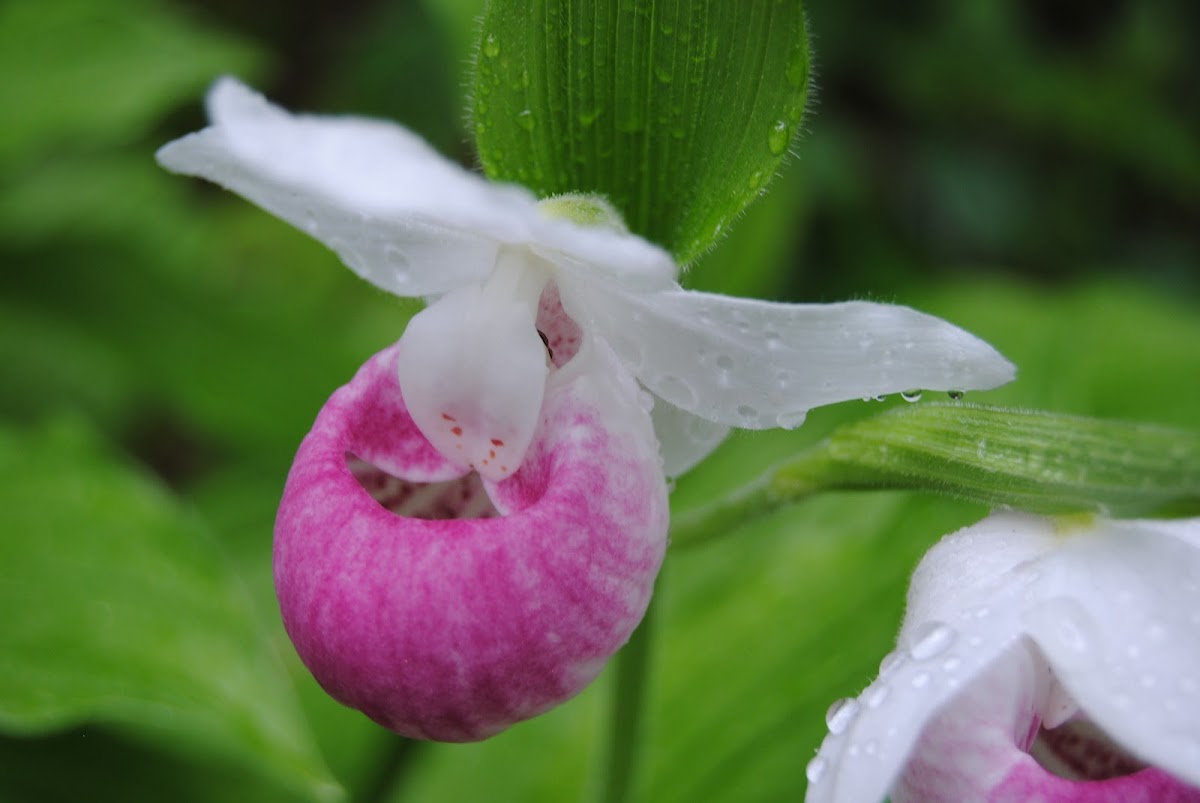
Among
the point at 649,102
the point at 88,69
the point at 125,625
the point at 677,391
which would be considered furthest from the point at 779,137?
the point at 88,69

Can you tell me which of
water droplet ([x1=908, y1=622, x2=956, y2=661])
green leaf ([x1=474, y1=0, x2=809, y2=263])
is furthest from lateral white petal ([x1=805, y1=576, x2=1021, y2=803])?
green leaf ([x1=474, y1=0, x2=809, y2=263])

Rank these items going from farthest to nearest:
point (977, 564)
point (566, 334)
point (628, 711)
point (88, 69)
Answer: point (88, 69), point (628, 711), point (566, 334), point (977, 564)

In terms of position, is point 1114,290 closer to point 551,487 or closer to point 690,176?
point 690,176

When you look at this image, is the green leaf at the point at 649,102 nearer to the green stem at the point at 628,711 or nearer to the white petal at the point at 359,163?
the white petal at the point at 359,163

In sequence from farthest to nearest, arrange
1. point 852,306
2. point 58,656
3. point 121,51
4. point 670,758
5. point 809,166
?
point 809,166 < point 121,51 < point 670,758 < point 58,656 < point 852,306

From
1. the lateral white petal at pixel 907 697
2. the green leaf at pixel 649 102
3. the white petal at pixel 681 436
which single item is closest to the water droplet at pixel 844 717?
the lateral white petal at pixel 907 697

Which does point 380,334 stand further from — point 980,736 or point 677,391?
point 980,736

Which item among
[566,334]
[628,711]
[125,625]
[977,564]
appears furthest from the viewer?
[125,625]

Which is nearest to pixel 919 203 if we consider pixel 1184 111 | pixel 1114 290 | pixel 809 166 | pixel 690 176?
pixel 809 166
